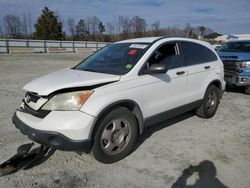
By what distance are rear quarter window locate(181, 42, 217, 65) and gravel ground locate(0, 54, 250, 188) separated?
1.34 m

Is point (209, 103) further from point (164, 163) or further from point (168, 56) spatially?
point (164, 163)

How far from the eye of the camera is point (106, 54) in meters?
4.38

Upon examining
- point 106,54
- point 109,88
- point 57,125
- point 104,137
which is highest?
point 106,54

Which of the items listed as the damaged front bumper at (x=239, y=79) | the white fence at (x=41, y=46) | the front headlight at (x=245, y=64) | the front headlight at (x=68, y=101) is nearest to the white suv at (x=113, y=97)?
the front headlight at (x=68, y=101)

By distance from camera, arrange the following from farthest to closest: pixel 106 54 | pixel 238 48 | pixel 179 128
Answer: pixel 238 48
pixel 179 128
pixel 106 54

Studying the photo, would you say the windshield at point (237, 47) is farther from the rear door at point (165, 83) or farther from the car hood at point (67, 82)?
the car hood at point (67, 82)

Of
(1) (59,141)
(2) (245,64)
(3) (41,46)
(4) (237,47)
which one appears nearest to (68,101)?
(1) (59,141)

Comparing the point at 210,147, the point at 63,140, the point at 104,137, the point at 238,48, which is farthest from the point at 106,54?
the point at 238,48

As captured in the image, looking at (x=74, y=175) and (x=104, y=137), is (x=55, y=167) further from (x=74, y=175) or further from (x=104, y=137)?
(x=104, y=137)

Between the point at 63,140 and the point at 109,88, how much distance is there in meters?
0.90

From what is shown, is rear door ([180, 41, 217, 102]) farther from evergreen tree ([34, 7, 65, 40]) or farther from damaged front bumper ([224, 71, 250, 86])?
evergreen tree ([34, 7, 65, 40])

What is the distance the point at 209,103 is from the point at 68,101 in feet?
11.3

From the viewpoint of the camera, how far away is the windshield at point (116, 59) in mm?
3627

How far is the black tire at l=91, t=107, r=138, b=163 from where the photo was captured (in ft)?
10.2
